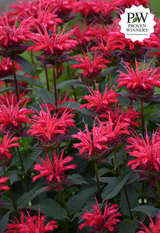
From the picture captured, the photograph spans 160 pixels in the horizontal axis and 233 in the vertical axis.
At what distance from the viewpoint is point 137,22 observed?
0.92 m

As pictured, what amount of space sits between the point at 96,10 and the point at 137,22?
0.28m

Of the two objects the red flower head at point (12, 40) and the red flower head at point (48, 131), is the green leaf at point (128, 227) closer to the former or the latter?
the red flower head at point (48, 131)

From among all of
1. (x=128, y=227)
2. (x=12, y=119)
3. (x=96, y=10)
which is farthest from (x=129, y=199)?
(x=96, y=10)

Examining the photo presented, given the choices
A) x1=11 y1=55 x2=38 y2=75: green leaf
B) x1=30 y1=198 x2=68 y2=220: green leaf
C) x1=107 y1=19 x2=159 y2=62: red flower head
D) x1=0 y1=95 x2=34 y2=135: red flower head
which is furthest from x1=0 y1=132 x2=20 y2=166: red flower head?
x1=107 y1=19 x2=159 y2=62: red flower head

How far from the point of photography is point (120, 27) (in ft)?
2.90

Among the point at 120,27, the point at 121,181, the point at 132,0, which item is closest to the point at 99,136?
the point at 121,181

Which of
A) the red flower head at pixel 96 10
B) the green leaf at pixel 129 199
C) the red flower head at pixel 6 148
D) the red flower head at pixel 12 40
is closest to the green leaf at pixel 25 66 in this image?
the red flower head at pixel 12 40

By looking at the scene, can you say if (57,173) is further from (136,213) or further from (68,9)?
(68,9)

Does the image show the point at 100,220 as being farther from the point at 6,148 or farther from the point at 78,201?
the point at 6,148

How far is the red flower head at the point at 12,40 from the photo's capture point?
2.88 ft

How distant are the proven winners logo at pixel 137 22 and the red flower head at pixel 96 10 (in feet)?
0.73

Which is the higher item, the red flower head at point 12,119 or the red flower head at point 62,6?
the red flower head at point 62,6

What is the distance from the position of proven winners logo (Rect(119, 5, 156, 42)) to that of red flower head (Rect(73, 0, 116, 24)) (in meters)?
0.22

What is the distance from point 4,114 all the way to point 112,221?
0.44m
